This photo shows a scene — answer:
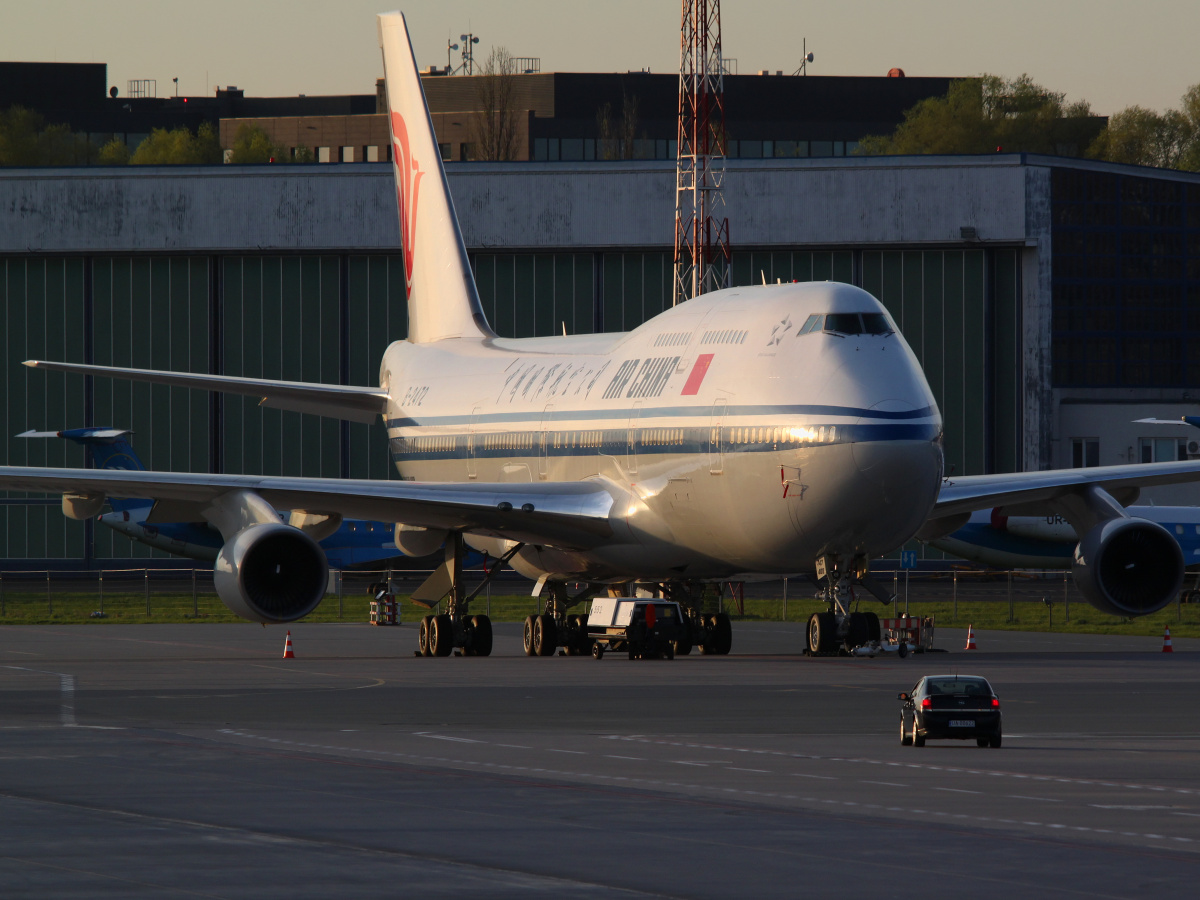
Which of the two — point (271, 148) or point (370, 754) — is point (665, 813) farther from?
point (271, 148)

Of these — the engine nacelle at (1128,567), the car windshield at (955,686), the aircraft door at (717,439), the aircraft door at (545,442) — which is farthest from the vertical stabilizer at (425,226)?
the car windshield at (955,686)

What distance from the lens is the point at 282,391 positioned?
136ft

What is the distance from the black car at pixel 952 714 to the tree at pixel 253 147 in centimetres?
12450

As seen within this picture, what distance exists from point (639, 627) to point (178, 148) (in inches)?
4388

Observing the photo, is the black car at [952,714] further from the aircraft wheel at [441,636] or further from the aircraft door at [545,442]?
the aircraft door at [545,442]

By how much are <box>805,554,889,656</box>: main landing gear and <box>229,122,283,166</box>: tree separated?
113m

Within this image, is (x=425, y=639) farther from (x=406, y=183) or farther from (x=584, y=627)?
(x=406, y=183)

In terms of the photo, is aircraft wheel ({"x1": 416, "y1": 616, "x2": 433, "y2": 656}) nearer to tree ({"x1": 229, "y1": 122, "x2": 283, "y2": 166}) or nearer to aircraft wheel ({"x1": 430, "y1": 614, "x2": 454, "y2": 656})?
aircraft wheel ({"x1": 430, "y1": 614, "x2": 454, "y2": 656})

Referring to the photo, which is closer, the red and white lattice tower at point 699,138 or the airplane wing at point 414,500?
the airplane wing at point 414,500

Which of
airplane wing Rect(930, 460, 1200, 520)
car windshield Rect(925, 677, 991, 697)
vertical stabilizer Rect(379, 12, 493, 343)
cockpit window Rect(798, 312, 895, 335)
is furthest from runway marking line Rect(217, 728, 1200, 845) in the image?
vertical stabilizer Rect(379, 12, 493, 343)

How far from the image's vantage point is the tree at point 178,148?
13862cm

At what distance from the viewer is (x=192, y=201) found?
71.9 m

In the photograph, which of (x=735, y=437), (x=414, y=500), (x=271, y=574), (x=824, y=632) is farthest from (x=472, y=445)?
(x=824, y=632)

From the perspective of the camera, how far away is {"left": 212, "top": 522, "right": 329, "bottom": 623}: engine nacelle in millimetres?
31594
